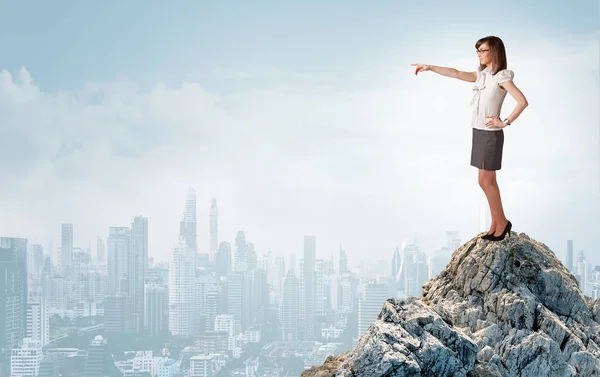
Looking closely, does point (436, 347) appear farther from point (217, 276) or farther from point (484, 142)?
point (217, 276)

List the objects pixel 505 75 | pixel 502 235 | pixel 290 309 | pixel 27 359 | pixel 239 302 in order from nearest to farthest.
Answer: pixel 505 75 < pixel 502 235 < pixel 27 359 < pixel 290 309 < pixel 239 302

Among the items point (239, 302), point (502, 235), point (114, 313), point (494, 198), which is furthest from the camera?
point (239, 302)

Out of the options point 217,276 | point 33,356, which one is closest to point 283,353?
point 217,276

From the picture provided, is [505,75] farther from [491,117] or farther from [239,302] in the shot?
[239,302]

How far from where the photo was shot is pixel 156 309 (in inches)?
1054

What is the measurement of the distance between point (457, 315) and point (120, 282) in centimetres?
2228

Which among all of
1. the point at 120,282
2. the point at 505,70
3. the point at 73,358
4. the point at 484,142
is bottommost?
the point at 73,358

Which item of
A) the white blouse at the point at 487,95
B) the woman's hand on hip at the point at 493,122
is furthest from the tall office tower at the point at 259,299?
the woman's hand on hip at the point at 493,122

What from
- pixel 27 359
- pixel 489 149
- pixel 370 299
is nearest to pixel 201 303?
pixel 27 359

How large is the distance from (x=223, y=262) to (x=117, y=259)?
370 cm

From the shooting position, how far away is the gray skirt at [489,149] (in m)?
6.03

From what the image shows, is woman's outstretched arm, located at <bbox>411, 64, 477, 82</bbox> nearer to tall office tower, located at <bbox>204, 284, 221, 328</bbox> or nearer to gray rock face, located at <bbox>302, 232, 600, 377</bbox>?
gray rock face, located at <bbox>302, 232, 600, 377</bbox>

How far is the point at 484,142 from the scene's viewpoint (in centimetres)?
607

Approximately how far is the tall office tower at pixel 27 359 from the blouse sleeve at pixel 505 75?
21.8 metres
